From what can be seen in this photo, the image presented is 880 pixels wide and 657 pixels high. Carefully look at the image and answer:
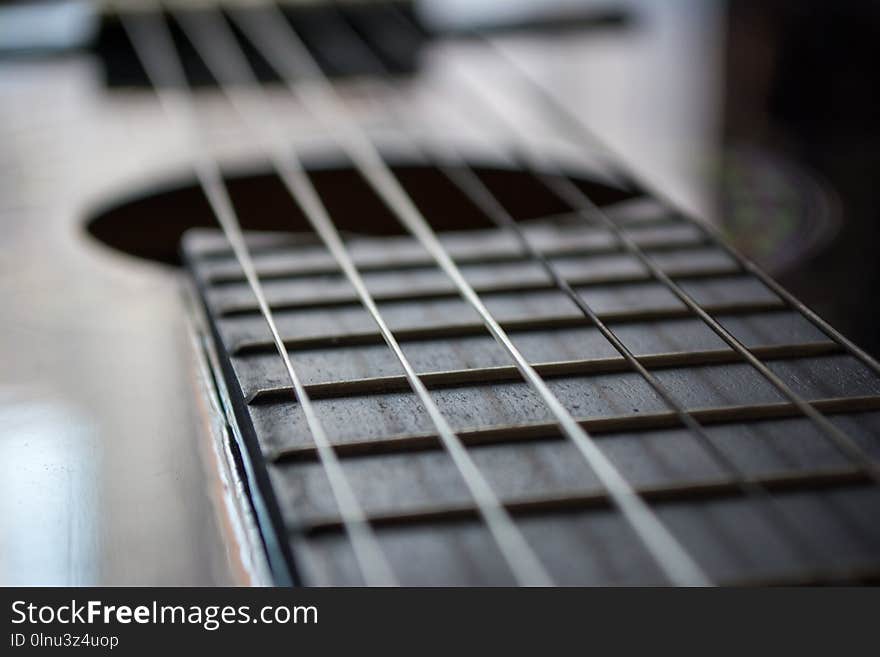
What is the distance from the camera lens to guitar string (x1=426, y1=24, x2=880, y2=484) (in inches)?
24.9

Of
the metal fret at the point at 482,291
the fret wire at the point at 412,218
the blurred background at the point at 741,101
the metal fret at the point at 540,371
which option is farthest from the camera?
the blurred background at the point at 741,101

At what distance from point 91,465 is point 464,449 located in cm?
19

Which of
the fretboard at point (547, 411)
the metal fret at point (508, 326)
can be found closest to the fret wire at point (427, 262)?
the fretboard at point (547, 411)

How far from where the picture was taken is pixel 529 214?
1220 millimetres

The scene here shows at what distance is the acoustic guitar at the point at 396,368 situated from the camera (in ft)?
1.86

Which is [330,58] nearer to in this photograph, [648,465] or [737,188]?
[737,188]

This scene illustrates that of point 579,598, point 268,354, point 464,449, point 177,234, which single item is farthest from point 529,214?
point 579,598

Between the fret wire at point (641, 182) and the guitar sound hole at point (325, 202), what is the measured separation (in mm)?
30

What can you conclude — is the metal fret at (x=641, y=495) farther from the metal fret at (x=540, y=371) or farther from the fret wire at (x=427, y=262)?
the fret wire at (x=427, y=262)

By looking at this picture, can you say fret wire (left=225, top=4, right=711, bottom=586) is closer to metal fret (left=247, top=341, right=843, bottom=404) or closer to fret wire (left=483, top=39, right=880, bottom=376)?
metal fret (left=247, top=341, right=843, bottom=404)

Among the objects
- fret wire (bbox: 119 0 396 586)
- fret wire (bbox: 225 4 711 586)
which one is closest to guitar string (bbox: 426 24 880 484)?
fret wire (bbox: 225 4 711 586)

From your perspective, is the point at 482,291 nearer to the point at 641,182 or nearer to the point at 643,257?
the point at 643,257

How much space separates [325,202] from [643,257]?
39 centimetres

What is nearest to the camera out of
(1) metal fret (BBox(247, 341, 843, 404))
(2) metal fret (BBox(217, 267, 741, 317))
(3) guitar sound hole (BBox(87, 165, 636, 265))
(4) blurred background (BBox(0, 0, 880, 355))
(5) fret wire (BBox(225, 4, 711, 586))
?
(5) fret wire (BBox(225, 4, 711, 586))
